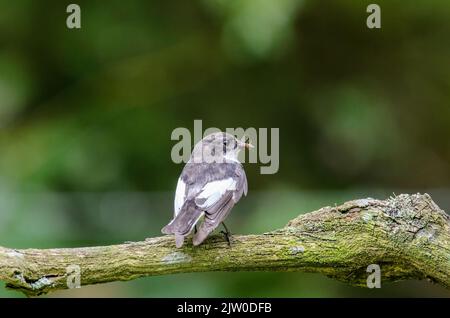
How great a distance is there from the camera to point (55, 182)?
6559 mm

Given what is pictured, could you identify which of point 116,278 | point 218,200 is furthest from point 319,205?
point 116,278

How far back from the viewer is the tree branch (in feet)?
12.0

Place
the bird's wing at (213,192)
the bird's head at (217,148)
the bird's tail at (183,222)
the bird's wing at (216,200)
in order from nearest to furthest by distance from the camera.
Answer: the bird's tail at (183,222)
the bird's wing at (216,200)
the bird's wing at (213,192)
the bird's head at (217,148)

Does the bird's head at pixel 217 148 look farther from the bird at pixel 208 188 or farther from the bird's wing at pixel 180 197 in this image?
the bird's wing at pixel 180 197

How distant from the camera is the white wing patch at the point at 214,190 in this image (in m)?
3.97

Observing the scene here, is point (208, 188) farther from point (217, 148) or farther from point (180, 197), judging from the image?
point (217, 148)

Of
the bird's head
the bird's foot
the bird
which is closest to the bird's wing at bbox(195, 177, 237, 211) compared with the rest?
the bird

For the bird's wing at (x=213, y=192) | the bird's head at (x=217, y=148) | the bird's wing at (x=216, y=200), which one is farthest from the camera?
the bird's head at (x=217, y=148)

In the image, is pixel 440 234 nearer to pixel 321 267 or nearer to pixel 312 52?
pixel 321 267

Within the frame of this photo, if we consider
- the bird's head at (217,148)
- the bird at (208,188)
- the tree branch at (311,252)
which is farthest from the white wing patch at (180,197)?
the bird's head at (217,148)

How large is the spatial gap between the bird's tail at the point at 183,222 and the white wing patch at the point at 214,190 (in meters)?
0.06

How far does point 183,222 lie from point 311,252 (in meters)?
0.64

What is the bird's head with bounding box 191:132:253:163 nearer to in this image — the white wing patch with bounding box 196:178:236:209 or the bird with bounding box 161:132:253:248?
the bird with bounding box 161:132:253:248

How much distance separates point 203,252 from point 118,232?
9.16 feet
